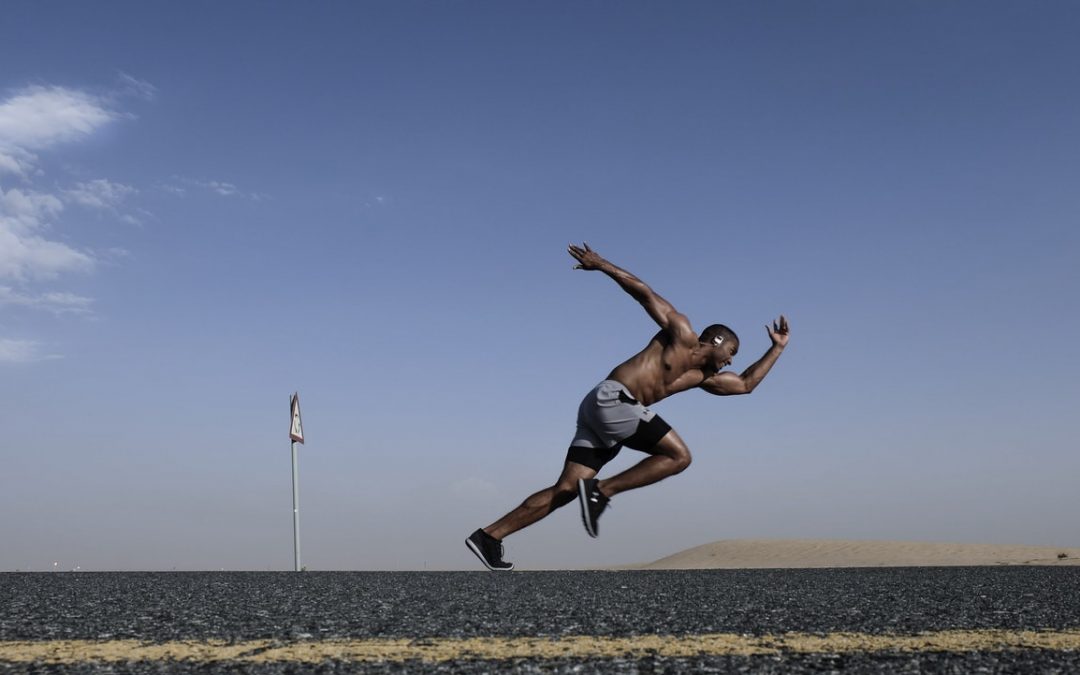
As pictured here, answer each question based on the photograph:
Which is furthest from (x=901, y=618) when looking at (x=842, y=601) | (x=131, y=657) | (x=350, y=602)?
(x=131, y=657)

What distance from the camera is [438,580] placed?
8.99 meters

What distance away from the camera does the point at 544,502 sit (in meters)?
6.58

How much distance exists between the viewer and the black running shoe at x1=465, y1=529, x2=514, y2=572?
21.9 ft

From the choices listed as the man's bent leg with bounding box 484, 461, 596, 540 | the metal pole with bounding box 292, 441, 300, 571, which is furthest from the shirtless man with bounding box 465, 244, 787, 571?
the metal pole with bounding box 292, 441, 300, 571

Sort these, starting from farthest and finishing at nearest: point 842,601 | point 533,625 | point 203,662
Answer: point 842,601, point 533,625, point 203,662

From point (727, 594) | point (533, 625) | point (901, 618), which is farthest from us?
point (727, 594)

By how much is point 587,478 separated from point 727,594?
1.20 m

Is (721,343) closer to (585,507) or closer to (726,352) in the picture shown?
(726,352)

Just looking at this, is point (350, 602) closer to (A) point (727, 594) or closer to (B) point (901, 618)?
(A) point (727, 594)

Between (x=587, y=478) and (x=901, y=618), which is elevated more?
(x=587, y=478)

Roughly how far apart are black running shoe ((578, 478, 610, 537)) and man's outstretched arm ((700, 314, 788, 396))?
1108 millimetres

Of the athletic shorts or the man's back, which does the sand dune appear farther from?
the man's back

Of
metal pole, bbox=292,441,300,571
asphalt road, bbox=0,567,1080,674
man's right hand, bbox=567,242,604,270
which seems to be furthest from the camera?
metal pole, bbox=292,441,300,571

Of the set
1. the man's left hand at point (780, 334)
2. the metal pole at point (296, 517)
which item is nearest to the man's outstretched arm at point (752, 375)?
the man's left hand at point (780, 334)
